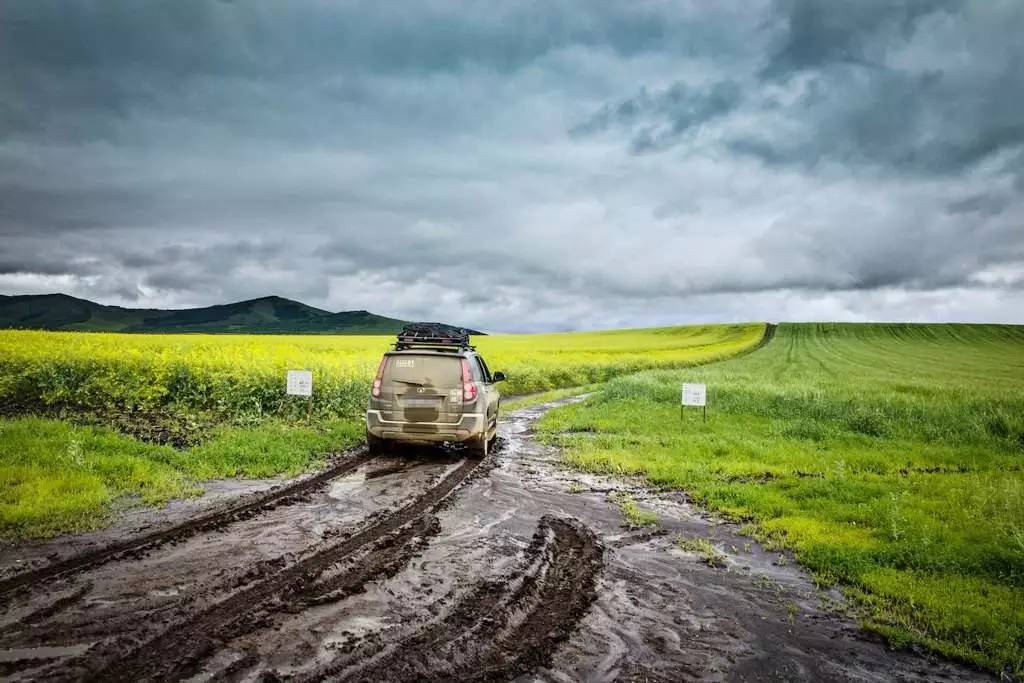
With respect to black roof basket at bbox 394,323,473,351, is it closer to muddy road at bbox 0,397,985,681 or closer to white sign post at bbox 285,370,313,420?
white sign post at bbox 285,370,313,420

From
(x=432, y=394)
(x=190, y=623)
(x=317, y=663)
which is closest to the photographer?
(x=317, y=663)

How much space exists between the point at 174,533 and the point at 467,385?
5.98 m

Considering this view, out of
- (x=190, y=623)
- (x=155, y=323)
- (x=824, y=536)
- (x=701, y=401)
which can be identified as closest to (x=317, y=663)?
(x=190, y=623)

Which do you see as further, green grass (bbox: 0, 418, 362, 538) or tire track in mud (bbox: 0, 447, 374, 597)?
green grass (bbox: 0, 418, 362, 538)

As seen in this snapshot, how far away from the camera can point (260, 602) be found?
5.29 metres

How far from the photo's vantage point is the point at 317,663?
432 centimetres

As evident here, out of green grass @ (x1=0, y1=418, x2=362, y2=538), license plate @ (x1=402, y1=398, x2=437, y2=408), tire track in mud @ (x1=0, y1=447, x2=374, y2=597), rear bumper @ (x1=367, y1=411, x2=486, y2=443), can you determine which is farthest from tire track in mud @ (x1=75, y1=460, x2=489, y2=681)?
license plate @ (x1=402, y1=398, x2=437, y2=408)

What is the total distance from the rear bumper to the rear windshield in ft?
2.53

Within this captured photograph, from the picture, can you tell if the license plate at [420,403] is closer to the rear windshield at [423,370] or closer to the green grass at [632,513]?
the rear windshield at [423,370]

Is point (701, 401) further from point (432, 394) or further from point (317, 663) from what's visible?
point (317, 663)

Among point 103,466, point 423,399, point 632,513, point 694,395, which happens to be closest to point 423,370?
point 423,399

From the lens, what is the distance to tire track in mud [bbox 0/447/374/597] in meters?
5.79

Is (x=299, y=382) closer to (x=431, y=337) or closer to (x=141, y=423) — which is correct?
(x=141, y=423)

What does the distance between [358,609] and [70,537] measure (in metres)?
4.11
